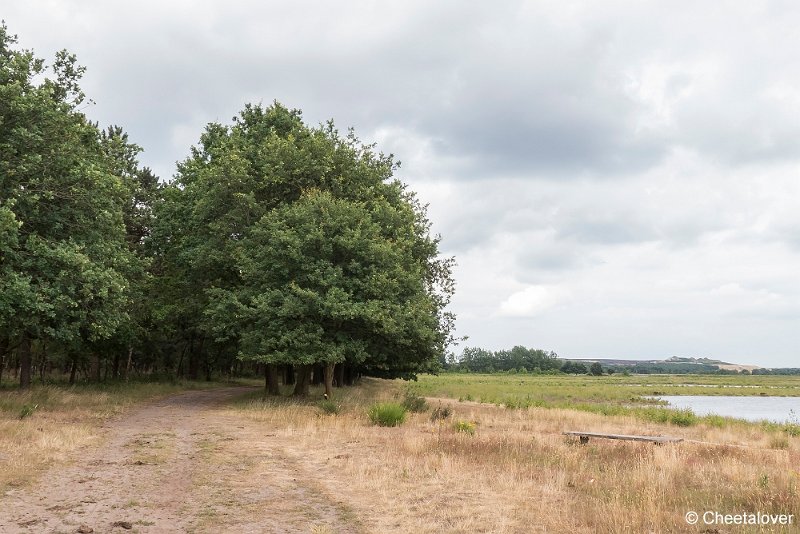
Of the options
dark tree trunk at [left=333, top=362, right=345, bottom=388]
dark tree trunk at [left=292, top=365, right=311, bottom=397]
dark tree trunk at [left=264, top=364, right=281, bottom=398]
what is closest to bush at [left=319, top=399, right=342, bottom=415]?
dark tree trunk at [left=292, top=365, right=311, bottom=397]

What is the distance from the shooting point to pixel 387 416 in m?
19.2

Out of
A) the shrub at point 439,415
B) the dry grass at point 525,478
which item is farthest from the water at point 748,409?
the dry grass at point 525,478

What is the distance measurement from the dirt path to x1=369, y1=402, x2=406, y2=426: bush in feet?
16.6

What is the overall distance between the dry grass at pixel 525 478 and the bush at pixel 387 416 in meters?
0.50

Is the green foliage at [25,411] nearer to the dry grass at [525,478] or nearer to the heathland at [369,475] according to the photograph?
the heathland at [369,475]

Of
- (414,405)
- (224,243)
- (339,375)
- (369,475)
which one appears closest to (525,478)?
(369,475)

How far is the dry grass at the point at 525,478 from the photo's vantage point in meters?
8.23

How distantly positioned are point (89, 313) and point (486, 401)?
24.4 metres

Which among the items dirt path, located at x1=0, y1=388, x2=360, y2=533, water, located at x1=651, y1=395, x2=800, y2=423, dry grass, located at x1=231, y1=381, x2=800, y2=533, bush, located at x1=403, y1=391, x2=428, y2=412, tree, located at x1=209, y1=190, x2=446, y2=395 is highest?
tree, located at x1=209, y1=190, x2=446, y2=395

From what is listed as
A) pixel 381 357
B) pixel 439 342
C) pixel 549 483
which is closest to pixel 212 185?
pixel 381 357

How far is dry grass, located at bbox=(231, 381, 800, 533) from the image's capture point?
27.0ft

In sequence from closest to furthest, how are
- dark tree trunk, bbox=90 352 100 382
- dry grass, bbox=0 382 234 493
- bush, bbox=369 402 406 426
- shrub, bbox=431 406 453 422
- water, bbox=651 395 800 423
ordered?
dry grass, bbox=0 382 234 493 < bush, bbox=369 402 406 426 < shrub, bbox=431 406 453 422 < water, bbox=651 395 800 423 < dark tree trunk, bbox=90 352 100 382

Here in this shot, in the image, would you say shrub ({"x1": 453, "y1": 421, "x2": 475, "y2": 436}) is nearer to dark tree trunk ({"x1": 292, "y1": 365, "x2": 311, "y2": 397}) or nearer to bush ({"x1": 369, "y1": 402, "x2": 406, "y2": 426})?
bush ({"x1": 369, "y1": 402, "x2": 406, "y2": 426})

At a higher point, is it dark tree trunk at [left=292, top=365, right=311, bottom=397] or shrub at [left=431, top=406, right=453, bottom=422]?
dark tree trunk at [left=292, top=365, right=311, bottom=397]
